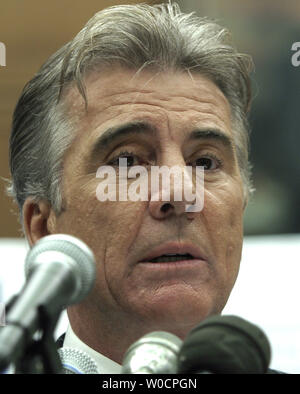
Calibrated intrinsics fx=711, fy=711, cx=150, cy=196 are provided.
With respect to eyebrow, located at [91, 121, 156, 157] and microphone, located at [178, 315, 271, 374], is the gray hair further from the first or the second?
microphone, located at [178, 315, 271, 374]

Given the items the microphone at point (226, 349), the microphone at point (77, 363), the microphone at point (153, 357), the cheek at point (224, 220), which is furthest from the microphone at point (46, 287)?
the cheek at point (224, 220)

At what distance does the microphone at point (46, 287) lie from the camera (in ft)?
4.95

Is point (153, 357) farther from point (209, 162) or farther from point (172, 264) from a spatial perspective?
point (209, 162)

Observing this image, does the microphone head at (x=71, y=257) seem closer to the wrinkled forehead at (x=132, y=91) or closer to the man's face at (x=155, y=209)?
the man's face at (x=155, y=209)

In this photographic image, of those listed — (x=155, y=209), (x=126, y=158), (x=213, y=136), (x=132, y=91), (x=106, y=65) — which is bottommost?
(x=155, y=209)

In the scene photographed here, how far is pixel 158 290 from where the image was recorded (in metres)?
2.90

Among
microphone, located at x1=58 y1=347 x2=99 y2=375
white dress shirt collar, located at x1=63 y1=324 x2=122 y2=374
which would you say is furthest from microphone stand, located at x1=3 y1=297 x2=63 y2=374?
white dress shirt collar, located at x1=63 y1=324 x2=122 y2=374

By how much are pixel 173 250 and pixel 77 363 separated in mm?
652

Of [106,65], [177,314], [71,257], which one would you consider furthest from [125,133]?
[71,257]

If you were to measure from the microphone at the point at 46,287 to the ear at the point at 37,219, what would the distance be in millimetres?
1655

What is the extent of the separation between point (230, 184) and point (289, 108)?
130 inches

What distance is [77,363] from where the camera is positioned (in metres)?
2.48
